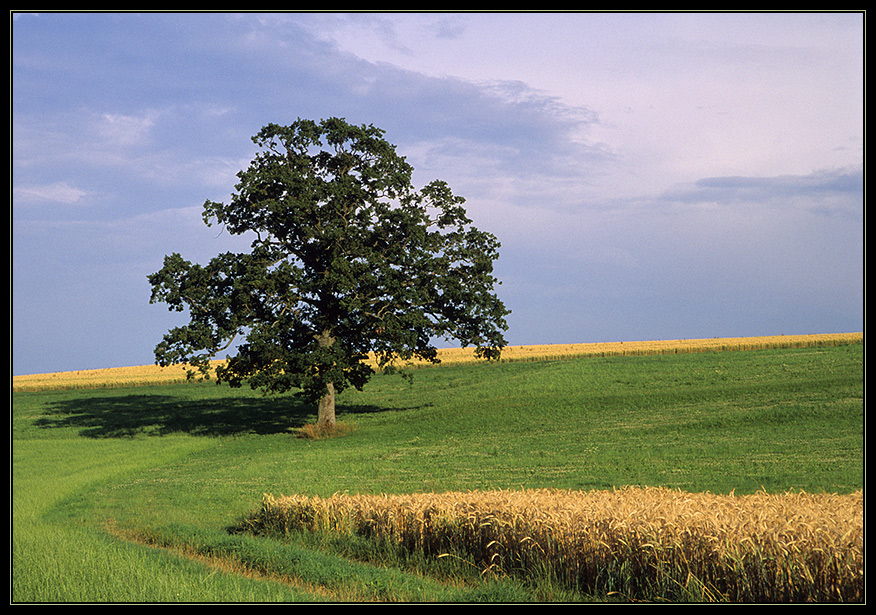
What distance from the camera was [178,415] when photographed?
5044cm

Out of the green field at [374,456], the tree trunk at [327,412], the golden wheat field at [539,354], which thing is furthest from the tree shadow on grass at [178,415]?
the golden wheat field at [539,354]

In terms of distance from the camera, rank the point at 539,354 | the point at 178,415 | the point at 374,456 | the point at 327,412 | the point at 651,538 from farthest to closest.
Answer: the point at 539,354 → the point at 178,415 → the point at 327,412 → the point at 374,456 → the point at 651,538

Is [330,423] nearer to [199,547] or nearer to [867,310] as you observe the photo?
[199,547]

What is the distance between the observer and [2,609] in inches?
376

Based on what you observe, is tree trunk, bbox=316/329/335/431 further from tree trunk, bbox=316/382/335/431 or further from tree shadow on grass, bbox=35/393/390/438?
tree shadow on grass, bbox=35/393/390/438

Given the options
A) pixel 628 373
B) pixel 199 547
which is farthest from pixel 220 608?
pixel 628 373

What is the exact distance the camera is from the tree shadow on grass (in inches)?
1726

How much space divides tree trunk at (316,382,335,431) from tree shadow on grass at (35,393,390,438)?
3.83 meters

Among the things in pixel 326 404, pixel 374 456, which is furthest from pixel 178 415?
pixel 374 456

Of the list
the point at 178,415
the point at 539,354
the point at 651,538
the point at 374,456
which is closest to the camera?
the point at 651,538

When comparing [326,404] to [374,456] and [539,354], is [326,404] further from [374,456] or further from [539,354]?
[539,354]

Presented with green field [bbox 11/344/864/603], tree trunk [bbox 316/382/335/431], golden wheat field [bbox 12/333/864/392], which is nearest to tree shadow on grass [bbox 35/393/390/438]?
green field [bbox 11/344/864/603]

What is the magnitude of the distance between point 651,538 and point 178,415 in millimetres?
45768

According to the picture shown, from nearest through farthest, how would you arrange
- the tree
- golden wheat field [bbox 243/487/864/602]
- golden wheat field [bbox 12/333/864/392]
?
1. golden wheat field [bbox 243/487/864/602]
2. the tree
3. golden wheat field [bbox 12/333/864/392]
